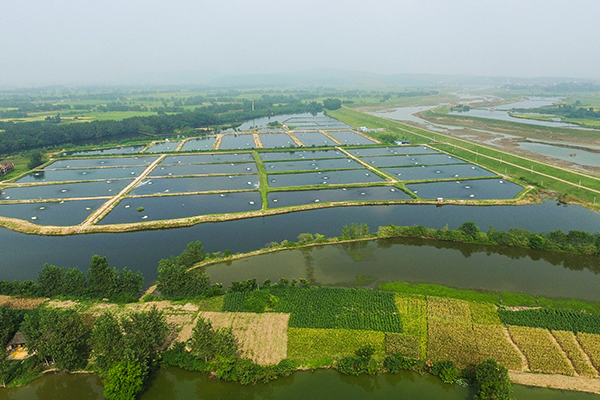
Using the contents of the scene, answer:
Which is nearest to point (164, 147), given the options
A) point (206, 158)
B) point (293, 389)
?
point (206, 158)

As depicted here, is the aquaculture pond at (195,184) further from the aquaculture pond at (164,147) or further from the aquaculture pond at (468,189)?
the aquaculture pond at (468,189)

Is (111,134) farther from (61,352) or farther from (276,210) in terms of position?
(61,352)

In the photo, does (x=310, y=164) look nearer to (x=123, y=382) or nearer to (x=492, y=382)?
(x=492, y=382)

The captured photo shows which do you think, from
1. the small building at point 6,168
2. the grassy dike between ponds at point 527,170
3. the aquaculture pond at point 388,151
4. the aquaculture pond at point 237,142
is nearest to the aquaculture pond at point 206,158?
the aquaculture pond at point 237,142

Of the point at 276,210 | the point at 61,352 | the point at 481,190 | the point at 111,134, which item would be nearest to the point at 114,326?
the point at 61,352

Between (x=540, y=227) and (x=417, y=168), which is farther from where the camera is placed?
(x=417, y=168)

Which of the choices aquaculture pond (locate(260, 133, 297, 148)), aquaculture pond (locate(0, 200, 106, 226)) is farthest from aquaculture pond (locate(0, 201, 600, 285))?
aquaculture pond (locate(260, 133, 297, 148))
